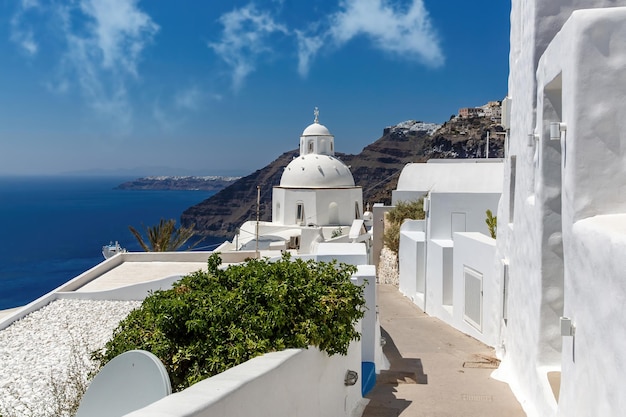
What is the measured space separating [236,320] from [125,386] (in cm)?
143

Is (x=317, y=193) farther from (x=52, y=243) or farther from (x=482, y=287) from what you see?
(x=52, y=243)

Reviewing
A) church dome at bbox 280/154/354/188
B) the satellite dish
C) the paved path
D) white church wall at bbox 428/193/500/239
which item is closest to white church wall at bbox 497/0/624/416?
the paved path

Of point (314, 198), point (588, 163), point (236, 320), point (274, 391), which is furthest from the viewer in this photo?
point (314, 198)

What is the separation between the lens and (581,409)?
200 inches

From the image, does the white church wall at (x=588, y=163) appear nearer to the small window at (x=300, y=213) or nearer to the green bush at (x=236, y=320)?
the green bush at (x=236, y=320)

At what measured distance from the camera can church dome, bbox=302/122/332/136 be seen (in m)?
48.8

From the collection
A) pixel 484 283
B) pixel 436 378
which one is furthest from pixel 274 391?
pixel 484 283

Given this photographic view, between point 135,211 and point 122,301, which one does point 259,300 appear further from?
point 135,211

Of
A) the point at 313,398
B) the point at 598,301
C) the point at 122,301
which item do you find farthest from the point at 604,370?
the point at 122,301

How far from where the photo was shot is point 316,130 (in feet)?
161

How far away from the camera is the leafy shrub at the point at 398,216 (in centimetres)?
2780

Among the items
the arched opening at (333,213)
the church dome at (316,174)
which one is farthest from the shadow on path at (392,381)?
the church dome at (316,174)

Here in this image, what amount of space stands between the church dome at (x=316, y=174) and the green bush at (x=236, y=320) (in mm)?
39365

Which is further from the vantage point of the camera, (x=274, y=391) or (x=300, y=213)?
(x=300, y=213)
